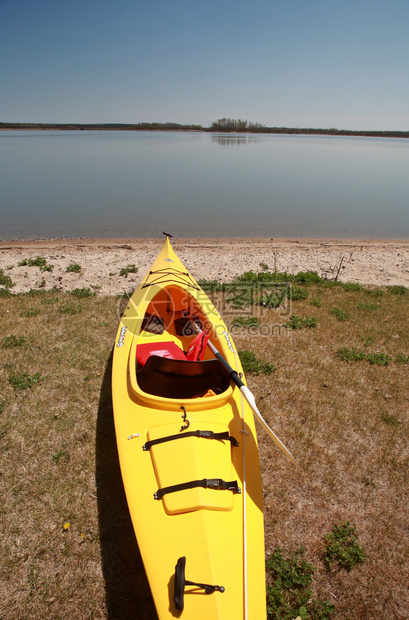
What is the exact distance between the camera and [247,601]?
84.1 inches

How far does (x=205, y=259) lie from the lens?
11078 mm

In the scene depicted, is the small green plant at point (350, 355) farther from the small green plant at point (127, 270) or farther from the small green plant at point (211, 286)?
the small green plant at point (127, 270)

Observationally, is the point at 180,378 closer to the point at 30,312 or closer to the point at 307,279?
the point at 30,312

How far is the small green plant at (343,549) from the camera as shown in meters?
2.94

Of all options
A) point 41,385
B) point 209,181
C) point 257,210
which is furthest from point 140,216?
point 41,385

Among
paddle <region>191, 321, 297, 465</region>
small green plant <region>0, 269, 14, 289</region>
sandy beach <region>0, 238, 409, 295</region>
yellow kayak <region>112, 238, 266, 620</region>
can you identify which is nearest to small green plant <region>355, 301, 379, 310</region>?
sandy beach <region>0, 238, 409, 295</region>

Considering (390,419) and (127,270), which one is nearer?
(390,419)

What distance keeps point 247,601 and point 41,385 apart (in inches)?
152

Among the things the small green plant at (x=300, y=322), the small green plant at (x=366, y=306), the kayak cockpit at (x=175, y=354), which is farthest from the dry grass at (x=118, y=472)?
the small green plant at (x=366, y=306)

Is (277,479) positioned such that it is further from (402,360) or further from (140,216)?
(140,216)

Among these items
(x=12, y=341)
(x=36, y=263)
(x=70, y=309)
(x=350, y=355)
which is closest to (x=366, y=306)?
(x=350, y=355)

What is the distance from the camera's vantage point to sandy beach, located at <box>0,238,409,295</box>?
8.95 meters

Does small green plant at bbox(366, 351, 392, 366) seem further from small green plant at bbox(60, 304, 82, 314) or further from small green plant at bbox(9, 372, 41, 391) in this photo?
small green plant at bbox(60, 304, 82, 314)

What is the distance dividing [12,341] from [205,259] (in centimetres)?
664
